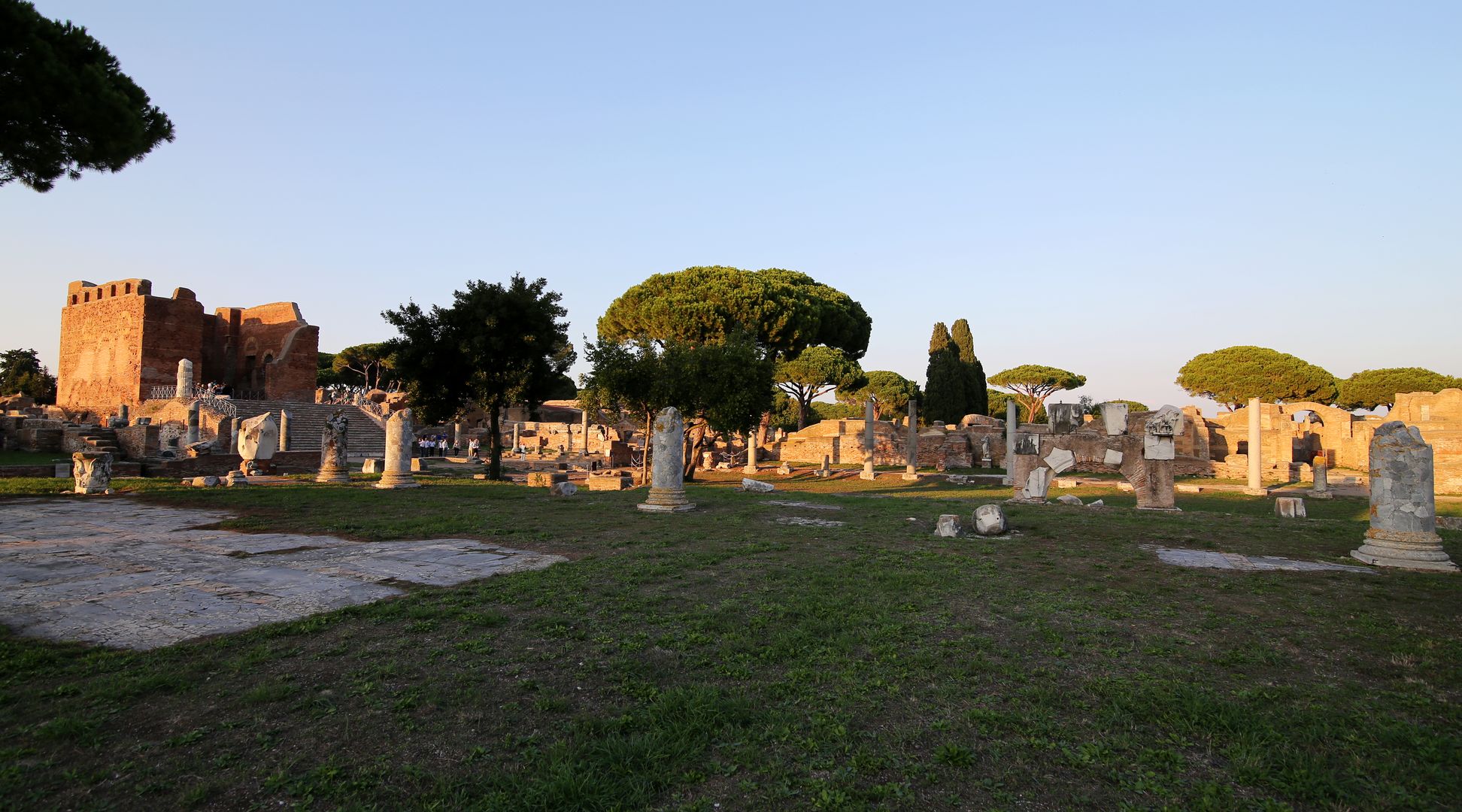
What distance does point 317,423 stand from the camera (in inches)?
1350

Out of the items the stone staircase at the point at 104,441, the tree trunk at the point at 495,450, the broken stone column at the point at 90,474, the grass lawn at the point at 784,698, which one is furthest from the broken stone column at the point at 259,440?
the grass lawn at the point at 784,698

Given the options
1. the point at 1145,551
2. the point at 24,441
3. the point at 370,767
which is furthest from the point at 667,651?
the point at 24,441

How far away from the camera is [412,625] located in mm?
4605

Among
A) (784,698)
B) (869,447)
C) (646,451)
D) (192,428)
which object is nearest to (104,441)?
(192,428)

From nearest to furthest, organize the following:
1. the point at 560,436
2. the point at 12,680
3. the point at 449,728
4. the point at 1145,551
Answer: the point at 449,728, the point at 12,680, the point at 1145,551, the point at 560,436

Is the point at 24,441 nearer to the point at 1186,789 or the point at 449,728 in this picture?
the point at 449,728

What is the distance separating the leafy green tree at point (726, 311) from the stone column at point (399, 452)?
13451 mm

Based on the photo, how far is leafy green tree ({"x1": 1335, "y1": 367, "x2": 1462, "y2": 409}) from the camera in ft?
139

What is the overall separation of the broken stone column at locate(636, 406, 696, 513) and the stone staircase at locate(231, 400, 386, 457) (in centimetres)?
2352

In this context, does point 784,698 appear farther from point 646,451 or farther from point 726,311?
point 726,311

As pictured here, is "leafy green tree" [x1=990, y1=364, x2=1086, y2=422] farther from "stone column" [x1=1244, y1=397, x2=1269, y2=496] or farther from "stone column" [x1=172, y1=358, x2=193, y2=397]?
"stone column" [x1=172, y1=358, x2=193, y2=397]

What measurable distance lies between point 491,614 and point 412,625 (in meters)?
0.51

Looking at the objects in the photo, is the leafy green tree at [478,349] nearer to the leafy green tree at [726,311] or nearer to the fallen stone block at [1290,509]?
the leafy green tree at [726,311]

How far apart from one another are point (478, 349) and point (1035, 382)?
140ft
